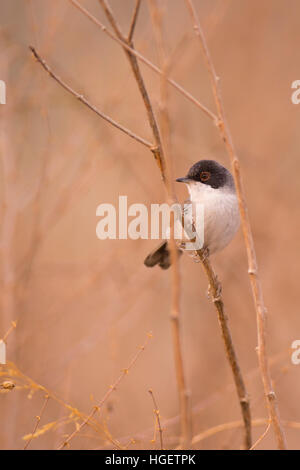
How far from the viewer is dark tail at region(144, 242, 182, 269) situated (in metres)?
4.07

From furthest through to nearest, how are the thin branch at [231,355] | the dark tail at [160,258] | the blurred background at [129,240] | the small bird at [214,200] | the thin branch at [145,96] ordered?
the dark tail at [160,258] → the blurred background at [129,240] → the small bird at [214,200] → the thin branch at [231,355] → the thin branch at [145,96]

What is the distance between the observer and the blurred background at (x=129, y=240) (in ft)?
12.8

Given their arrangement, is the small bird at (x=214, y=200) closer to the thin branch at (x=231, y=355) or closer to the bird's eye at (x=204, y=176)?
the bird's eye at (x=204, y=176)

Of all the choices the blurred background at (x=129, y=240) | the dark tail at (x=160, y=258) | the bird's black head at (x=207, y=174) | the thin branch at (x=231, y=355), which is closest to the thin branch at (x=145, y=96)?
the thin branch at (x=231, y=355)

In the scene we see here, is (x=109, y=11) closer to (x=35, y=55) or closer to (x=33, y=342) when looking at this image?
(x=35, y=55)

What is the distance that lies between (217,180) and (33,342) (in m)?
1.85

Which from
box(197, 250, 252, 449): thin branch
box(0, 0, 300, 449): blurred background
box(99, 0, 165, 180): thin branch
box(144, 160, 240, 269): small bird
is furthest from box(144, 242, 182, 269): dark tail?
box(99, 0, 165, 180): thin branch

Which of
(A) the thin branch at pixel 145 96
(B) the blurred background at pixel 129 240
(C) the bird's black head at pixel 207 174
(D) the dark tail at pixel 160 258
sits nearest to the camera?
(A) the thin branch at pixel 145 96

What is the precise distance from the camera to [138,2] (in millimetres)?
1840

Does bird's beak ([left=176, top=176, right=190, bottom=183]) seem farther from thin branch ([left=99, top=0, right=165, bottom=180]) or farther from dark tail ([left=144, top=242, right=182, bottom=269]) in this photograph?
thin branch ([left=99, top=0, right=165, bottom=180])

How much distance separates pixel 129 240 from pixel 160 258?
0.74 m

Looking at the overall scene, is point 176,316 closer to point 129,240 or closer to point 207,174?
point 207,174

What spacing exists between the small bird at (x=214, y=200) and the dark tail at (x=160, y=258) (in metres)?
0.43

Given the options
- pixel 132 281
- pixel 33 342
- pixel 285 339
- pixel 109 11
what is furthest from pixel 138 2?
pixel 285 339
